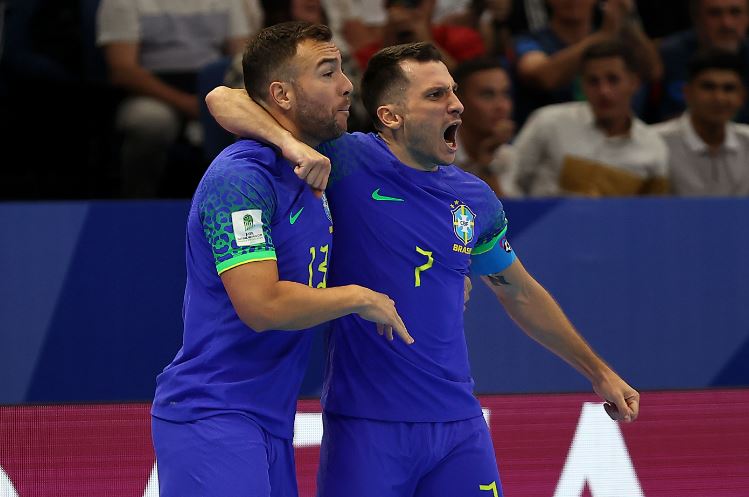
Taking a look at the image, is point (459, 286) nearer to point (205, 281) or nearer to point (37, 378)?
point (205, 281)

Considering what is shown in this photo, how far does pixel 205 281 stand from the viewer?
3523mm

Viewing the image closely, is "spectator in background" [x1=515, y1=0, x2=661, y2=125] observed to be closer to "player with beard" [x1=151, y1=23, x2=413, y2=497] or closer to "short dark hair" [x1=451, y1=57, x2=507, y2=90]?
"short dark hair" [x1=451, y1=57, x2=507, y2=90]

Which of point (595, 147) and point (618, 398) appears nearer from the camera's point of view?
point (618, 398)

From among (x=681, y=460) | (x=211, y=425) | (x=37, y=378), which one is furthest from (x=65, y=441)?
(x=681, y=460)

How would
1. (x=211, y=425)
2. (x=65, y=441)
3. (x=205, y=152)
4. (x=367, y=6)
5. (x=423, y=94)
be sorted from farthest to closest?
(x=367, y=6) → (x=205, y=152) → (x=65, y=441) → (x=423, y=94) → (x=211, y=425)

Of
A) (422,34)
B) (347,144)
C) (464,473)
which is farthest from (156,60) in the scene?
(464,473)

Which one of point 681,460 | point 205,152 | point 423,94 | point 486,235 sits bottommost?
point 681,460

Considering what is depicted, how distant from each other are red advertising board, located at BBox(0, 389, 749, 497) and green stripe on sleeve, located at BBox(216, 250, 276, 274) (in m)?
1.75

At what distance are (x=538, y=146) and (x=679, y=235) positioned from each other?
3.33ft

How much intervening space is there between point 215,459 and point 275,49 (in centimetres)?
123

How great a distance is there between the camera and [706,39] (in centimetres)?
771

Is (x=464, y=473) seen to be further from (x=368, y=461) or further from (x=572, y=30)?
(x=572, y=30)

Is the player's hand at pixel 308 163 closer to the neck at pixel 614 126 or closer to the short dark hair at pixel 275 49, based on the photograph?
the short dark hair at pixel 275 49

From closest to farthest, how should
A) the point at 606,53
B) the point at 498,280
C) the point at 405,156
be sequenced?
the point at 405,156 < the point at 498,280 < the point at 606,53
